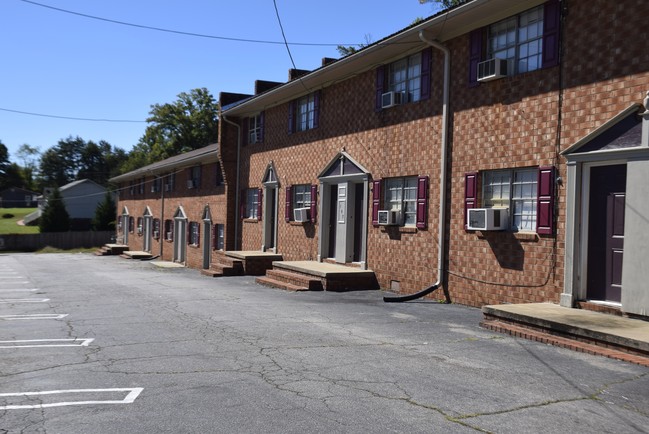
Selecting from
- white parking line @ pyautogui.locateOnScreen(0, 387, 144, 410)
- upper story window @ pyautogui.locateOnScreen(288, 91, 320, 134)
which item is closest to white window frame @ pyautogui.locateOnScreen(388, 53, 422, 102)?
upper story window @ pyautogui.locateOnScreen(288, 91, 320, 134)

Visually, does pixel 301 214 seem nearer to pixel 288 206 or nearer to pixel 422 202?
pixel 288 206

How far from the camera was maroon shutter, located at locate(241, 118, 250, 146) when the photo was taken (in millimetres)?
25219

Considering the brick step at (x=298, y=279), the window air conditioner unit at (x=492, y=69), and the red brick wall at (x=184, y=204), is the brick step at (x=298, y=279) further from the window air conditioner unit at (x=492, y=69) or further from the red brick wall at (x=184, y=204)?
the red brick wall at (x=184, y=204)

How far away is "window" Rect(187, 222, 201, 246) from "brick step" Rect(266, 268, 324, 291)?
45.7 feet

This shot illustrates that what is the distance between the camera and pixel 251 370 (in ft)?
22.1

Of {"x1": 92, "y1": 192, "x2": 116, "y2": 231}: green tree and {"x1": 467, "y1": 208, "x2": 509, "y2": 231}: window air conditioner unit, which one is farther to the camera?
{"x1": 92, "y1": 192, "x2": 116, "y2": 231}: green tree

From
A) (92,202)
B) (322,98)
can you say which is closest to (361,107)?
(322,98)

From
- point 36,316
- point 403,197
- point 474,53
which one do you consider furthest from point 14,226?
point 474,53

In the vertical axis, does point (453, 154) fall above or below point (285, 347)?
above

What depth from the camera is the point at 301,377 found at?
6.44 meters

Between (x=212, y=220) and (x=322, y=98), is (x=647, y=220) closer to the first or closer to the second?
(x=322, y=98)

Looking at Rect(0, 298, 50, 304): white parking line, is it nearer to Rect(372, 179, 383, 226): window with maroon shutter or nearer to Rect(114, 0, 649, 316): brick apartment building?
Rect(114, 0, 649, 316): brick apartment building

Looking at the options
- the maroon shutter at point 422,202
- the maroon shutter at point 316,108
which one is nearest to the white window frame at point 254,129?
Answer: the maroon shutter at point 316,108

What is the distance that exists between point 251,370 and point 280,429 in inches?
80.0
